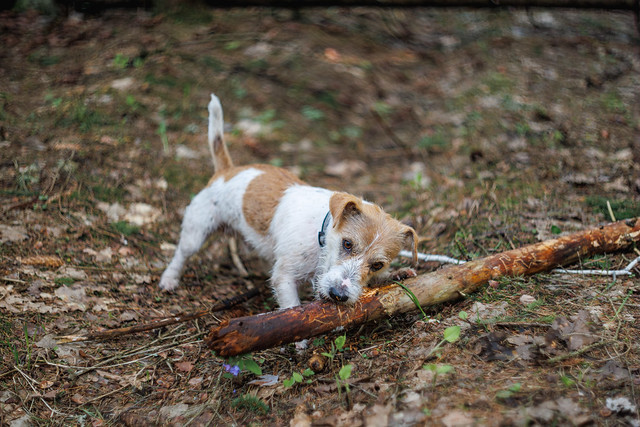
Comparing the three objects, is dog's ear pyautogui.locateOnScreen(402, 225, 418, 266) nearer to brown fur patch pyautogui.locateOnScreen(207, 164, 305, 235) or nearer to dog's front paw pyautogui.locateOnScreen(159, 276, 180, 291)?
brown fur patch pyautogui.locateOnScreen(207, 164, 305, 235)

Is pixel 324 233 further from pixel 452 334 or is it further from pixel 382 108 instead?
pixel 382 108

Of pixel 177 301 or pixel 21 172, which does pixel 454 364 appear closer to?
pixel 177 301

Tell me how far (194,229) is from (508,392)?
3.38 m

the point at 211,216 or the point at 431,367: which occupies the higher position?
the point at 431,367

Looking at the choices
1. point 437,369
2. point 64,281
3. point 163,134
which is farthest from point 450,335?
point 163,134

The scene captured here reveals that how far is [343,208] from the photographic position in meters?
3.49

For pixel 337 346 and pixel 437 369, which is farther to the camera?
pixel 337 346

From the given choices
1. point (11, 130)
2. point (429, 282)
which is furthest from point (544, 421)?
point (11, 130)

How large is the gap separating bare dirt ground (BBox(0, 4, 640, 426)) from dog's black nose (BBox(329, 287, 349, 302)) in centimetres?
33

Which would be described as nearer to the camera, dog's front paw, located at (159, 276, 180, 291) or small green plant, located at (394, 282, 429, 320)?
small green plant, located at (394, 282, 429, 320)

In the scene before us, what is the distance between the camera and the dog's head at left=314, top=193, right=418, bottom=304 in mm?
3429

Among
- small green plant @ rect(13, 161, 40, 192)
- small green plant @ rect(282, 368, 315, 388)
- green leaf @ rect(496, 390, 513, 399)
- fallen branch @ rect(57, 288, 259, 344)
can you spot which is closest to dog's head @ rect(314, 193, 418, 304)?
small green plant @ rect(282, 368, 315, 388)

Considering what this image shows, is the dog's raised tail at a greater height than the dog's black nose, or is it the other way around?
the dog's raised tail

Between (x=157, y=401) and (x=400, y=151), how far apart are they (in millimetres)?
5538
